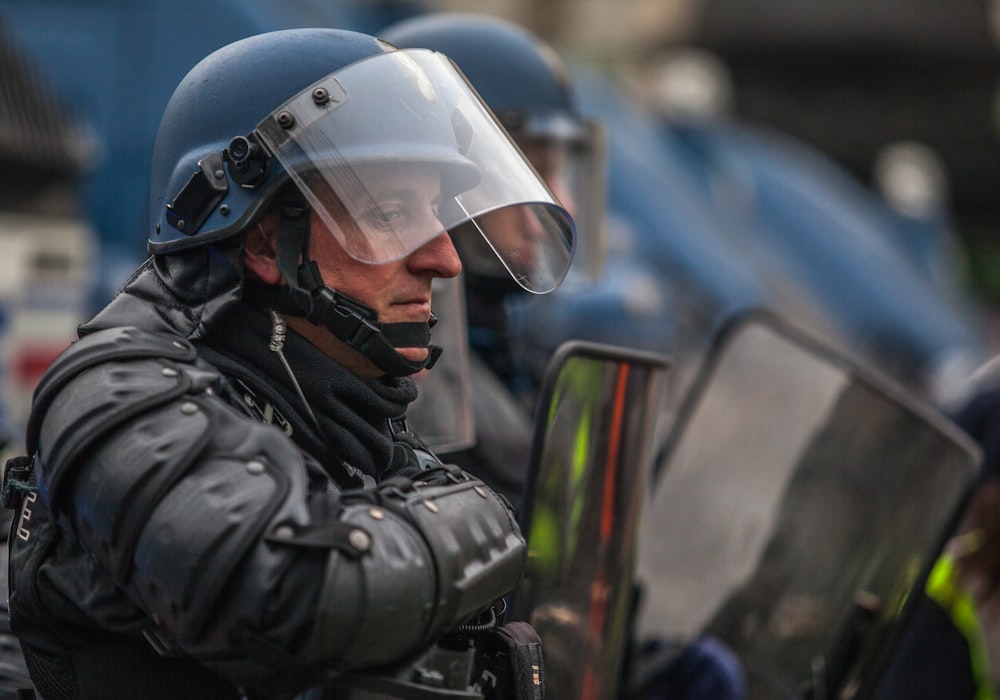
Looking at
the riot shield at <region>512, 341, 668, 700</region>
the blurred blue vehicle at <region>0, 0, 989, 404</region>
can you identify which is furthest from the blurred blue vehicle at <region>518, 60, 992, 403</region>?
the riot shield at <region>512, 341, 668, 700</region>

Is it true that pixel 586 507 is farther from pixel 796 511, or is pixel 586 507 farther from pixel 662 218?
pixel 662 218

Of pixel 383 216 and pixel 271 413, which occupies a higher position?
pixel 383 216

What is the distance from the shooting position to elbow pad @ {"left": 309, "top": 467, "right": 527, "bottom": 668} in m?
1.50

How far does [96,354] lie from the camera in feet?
5.33

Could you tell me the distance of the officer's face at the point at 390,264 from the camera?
1795mm

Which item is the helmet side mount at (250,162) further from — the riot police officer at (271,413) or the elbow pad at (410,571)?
the elbow pad at (410,571)

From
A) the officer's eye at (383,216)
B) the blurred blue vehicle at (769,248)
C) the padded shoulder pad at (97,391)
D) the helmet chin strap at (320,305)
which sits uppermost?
the officer's eye at (383,216)

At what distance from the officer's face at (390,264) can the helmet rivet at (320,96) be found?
112 mm

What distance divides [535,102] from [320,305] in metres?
2.08

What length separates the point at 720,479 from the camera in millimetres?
2873

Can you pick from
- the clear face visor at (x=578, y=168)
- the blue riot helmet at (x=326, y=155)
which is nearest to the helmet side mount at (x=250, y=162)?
the blue riot helmet at (x=326, y=155)

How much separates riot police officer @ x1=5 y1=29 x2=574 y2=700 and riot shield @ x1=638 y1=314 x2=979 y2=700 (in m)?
0.93

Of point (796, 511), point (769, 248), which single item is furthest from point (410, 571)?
point (769, 248)

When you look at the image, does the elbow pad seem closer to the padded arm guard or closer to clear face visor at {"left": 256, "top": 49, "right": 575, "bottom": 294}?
the padded arm guard
